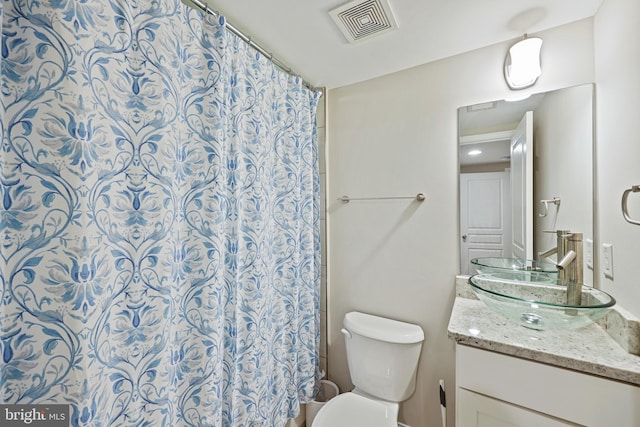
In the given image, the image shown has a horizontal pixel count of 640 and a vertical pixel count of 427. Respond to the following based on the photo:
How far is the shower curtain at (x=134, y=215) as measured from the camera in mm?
639

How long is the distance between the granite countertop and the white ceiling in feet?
4.42

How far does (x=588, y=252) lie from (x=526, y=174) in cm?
43

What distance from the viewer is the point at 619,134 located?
96cm

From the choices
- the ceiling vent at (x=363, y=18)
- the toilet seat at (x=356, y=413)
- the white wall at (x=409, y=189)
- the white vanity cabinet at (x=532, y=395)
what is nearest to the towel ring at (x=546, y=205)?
the white wall at (x=409, y=189)

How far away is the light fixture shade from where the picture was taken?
4.07 ft

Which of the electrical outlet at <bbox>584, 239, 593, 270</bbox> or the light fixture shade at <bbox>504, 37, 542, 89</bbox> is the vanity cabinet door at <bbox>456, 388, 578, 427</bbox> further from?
the light fixture shade at <bbox>504, 37, 542, 89</bbox>

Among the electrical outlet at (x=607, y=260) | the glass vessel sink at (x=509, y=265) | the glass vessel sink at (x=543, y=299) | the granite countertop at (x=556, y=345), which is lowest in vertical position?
the granite countertop at (x=556, y=345)

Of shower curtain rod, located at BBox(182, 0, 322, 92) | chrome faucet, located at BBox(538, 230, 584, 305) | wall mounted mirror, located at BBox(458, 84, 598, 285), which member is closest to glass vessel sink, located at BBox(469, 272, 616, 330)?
chrome faucet, located at BBox(538, 230, 584, 305)

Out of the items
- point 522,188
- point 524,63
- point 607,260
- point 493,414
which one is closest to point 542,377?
point 493,414

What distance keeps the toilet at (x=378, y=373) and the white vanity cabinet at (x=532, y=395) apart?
44 cm

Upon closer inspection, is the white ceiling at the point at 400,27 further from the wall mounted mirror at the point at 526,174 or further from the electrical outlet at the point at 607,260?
the electrical outlet at the point at 607,260

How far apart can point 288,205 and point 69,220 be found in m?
0.94

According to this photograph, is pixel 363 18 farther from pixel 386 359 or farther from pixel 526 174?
pixel 386 359

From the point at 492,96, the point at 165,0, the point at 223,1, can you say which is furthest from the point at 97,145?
the point at 492,96
